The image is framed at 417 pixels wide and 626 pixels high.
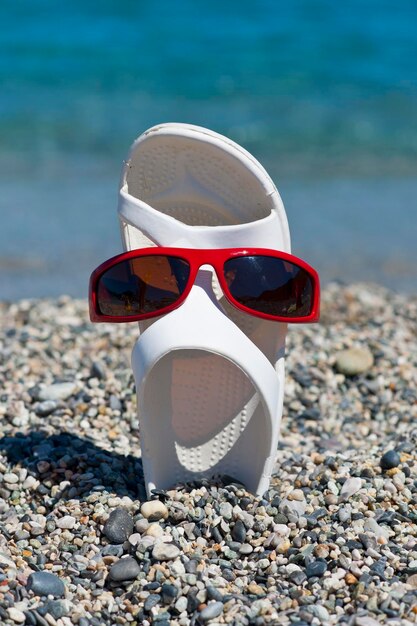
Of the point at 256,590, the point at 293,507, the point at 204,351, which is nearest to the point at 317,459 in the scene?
the point at 293,507

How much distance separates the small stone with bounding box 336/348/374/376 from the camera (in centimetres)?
391

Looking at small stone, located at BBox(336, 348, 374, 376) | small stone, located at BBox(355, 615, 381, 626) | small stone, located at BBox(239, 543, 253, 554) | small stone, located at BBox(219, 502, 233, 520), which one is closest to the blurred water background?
small stone, located at BBox(336, 348, 374, 376)

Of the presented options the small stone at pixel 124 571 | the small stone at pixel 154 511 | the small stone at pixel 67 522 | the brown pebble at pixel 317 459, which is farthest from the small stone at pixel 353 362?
the small stone at pixel 124 571

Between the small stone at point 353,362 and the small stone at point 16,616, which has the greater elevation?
the small stone at point 16,616

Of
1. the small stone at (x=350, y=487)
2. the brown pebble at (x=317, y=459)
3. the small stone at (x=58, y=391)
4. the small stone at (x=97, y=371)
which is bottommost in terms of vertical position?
the small stone at (x=97, y=371)

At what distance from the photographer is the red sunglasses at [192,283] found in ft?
8.16

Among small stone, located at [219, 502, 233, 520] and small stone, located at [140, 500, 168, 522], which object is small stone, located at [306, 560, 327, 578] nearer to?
small stone, located at [219, 502, 233, 520]

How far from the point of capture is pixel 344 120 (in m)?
8.88

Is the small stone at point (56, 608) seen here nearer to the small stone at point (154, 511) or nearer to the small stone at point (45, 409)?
the small stone at point (154, 511)

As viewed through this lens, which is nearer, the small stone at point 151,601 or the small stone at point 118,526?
the small stone at point 151,601

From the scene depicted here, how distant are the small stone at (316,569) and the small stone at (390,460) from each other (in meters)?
0.63

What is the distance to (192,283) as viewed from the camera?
247 centimetres

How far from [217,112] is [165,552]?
7.42 meters

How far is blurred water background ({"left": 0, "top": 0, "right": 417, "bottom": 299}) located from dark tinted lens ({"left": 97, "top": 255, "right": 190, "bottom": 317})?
275 cm
